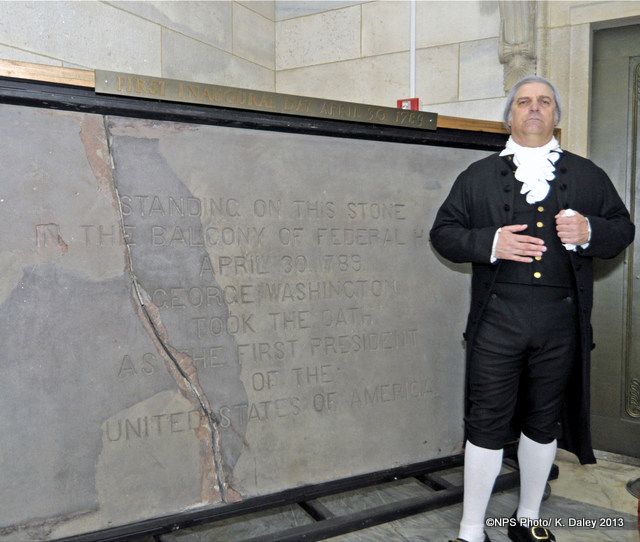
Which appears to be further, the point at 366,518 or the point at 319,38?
the point at 319,38

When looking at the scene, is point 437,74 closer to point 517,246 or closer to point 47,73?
point 517,246

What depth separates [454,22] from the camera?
3.39 metres

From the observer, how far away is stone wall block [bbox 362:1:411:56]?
11.6 ft

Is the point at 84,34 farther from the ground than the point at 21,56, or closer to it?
farther from the ground

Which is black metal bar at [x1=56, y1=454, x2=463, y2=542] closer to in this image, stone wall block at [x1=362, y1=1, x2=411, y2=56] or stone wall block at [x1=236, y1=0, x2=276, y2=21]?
stone wall block at [x1=362, y1=1, x2=411, y2=56]

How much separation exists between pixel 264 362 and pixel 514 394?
901 mm

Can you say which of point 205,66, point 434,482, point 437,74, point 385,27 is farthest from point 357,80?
point 434,482

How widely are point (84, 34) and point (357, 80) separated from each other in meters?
1.55

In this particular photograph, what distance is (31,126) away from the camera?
6.25 feet

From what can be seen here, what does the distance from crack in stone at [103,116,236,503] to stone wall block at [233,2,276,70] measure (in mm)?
1940

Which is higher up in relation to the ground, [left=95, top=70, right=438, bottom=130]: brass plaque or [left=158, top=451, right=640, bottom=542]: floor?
[left=95, top=70, right=438, bottom=130]: brass plaque

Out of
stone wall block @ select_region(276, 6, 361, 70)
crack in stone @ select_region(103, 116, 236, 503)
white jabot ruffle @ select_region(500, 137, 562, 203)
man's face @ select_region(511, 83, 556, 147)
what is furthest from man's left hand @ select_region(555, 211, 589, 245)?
stone wall block @ select_region(276, 6, 361, 70)

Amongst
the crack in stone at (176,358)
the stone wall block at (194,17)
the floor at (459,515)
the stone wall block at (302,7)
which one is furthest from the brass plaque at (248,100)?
the stone wall block at (302,7)

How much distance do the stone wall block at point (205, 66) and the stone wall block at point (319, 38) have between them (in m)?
0.18
